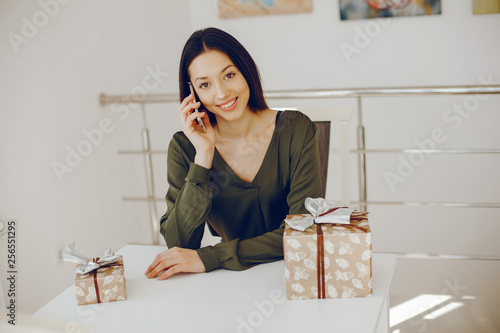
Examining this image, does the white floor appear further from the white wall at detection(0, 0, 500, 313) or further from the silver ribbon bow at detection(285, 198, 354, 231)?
the silver ribbon bow at detection(285, 198, 354, 231)

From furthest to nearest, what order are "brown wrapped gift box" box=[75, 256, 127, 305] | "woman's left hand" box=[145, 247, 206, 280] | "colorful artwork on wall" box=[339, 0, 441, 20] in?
"colorful artwork on wall" box=[339, 0, 441, 20] < "woman's left hand" box=[145, 247, 206, 280] < "brown wrapped gift box" box=[75, 256, 127, 305]

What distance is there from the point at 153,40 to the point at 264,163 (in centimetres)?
204

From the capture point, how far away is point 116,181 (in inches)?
113

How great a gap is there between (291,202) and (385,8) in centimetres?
245

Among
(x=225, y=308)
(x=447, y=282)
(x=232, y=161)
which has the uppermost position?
(x=232, y=161)

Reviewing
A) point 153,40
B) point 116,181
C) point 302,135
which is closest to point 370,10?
point 153,40

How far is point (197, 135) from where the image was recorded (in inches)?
54.2

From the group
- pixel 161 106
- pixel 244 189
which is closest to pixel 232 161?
pixel 244 189

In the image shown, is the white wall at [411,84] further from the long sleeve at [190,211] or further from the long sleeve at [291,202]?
the long sleeve at [190,211]

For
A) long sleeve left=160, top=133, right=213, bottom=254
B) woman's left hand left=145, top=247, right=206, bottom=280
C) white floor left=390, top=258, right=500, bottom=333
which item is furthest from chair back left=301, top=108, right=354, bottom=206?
white floor left=390, top=258, right=500, bottom=333

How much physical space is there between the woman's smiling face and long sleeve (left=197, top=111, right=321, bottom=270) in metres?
0.18

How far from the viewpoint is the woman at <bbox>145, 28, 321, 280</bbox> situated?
4.33 feet

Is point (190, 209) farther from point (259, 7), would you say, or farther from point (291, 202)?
point (259, 7)

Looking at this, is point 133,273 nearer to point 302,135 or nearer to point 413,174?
point 302,135
